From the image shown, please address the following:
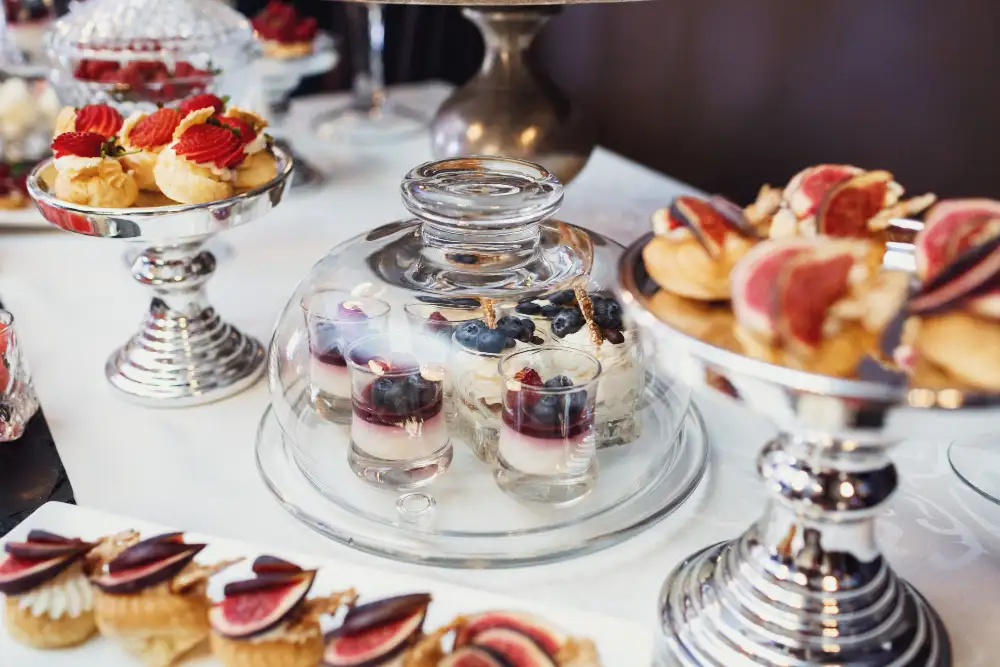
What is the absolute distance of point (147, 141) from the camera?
3.14ft

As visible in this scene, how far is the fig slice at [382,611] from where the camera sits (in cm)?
61

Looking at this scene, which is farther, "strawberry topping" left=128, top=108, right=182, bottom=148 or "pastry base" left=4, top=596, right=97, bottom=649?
"strawberry topping" left=128, top=108, right=182, bottom=148

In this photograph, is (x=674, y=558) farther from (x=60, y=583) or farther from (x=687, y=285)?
(x=60, y=583)

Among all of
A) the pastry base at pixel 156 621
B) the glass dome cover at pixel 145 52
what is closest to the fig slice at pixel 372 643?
the pastry base at pixel 156 621

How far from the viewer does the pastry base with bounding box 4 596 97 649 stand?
65 centimetres

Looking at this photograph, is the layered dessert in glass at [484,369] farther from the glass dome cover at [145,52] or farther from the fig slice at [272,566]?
the glass dome cover at [145,52]

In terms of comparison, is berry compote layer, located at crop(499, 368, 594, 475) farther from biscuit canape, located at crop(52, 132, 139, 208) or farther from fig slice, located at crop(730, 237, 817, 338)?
biscuit canape, located at crop(52, 132, 139, 208)

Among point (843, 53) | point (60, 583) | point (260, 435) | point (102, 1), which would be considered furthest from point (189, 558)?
point (843, 53)

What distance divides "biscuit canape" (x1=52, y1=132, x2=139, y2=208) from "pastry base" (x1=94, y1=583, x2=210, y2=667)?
1.41ft

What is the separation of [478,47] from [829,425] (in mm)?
2874

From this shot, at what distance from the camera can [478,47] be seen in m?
3.17

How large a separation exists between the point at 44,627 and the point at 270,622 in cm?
17

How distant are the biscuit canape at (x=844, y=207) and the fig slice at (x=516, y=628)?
0.31 meters

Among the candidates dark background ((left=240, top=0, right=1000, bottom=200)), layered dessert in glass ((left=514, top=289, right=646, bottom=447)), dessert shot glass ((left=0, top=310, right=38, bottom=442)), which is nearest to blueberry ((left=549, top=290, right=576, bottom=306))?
layered dessert in glass ((left=514, top=289, right=646, bottom=447))
